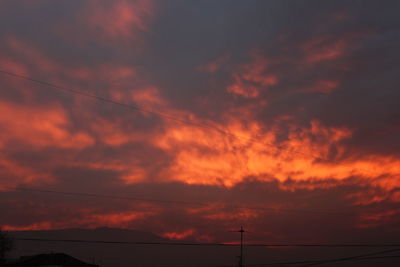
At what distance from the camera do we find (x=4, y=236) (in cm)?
11531

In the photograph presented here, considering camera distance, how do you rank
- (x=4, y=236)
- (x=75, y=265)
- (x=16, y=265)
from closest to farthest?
(x=16, y=265) < (x=75, y=265) < (x=4, y=236)

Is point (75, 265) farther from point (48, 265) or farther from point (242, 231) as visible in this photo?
point (242, 231)

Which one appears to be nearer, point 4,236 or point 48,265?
point 48,265

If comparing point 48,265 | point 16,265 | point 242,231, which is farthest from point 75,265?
point 242,231

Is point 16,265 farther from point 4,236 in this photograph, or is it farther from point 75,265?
point 4,236

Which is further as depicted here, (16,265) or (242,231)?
(242,231)

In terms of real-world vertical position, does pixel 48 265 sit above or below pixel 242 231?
below

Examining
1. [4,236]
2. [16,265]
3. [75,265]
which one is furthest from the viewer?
[4,236]

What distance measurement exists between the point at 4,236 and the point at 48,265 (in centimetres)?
4693

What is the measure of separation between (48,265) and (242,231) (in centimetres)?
4463

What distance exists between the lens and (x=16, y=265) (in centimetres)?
7262

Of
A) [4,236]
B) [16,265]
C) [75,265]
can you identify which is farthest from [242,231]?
[4,236]

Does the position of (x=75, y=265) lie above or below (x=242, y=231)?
below

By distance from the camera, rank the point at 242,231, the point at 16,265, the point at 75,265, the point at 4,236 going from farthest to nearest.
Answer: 1. the point at 4,236
2. the point at 242,231
3. the point at 75,265
4. the point at 16,265
